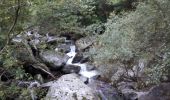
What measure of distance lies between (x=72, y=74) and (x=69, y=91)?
262cm

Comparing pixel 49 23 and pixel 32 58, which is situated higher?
pixel 49 23

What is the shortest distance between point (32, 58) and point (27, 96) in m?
4.42

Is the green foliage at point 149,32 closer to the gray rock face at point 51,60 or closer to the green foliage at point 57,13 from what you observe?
the green foliage at point 57,13

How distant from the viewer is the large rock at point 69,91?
1173 cm

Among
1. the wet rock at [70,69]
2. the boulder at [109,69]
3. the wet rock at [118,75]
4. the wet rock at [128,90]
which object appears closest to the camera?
the wet rock at [128,90]

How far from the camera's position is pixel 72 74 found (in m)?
14.8

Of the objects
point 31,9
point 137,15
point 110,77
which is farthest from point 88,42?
point 31,9

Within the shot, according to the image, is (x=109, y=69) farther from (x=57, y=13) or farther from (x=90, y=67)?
(x=57, y=13)

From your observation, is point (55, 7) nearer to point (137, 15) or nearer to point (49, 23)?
point (49, 23)

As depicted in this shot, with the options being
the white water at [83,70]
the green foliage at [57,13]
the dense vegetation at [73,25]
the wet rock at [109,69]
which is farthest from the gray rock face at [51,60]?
the green foliage at [57,13]

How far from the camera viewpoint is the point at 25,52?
44.8 feet

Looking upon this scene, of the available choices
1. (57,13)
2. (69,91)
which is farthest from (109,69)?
(57,13)

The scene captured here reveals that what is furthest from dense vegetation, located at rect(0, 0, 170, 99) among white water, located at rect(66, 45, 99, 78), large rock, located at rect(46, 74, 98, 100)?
white water, located at rect(66, 45, 99, 78)

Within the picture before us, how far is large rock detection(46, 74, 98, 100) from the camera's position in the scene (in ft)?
38.5
